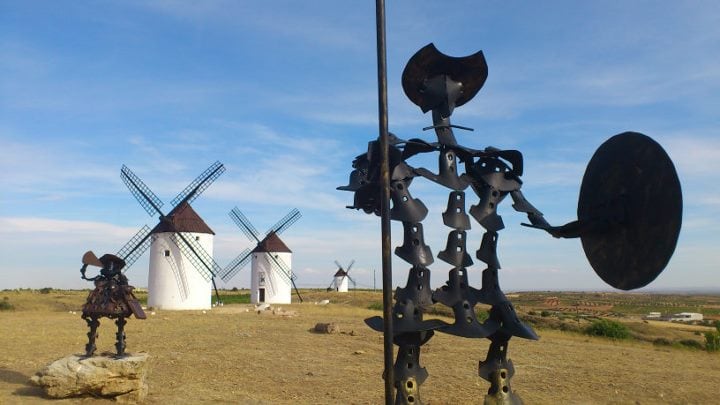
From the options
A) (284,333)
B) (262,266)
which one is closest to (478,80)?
(284,333)

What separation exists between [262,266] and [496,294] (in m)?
37.6

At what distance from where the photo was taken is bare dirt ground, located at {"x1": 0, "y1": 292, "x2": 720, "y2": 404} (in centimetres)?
1107

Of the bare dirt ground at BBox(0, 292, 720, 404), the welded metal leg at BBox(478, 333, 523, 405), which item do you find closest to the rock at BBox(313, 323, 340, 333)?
the bare dirt ground at BBox(0, 292, 720, 404)

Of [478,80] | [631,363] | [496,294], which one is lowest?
[631,363]

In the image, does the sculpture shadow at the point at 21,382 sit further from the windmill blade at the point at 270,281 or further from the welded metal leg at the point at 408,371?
the windmill blade at the point at 270,281

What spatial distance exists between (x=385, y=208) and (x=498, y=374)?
3541 millimetres

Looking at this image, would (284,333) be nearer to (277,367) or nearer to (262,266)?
(277,367)

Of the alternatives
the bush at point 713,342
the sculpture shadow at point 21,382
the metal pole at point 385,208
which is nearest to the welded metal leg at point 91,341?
the sculpture shadow at point 21,382

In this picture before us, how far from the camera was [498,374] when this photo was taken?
6.22 meters

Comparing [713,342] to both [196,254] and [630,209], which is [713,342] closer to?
[630,209]

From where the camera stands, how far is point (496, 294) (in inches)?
246

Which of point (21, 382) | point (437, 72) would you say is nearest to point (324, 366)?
point (21, 382)

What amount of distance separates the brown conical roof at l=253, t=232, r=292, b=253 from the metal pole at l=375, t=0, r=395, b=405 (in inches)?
1567

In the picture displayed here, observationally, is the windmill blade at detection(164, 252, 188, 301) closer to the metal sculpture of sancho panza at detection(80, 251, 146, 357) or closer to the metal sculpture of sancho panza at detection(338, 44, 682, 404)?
the metal sculpture of sancho panza at detection(80, 251, 146, 357)
